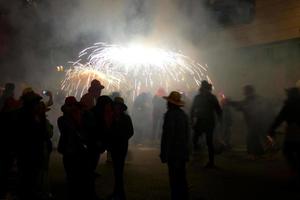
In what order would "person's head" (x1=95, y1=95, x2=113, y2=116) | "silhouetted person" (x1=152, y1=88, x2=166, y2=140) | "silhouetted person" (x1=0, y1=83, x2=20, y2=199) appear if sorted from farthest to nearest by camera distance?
"silhouetted person" (x1=152, y1=88, x2=166, y2=140) < "person's head" (x1=95, y1=95, x2=113, y2=116) < "silhouetted person" (x1=0, y1=83, x2=20, y2=199)

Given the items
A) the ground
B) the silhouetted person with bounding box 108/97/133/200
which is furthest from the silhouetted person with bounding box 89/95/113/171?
the ground

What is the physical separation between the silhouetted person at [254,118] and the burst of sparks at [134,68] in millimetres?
5980

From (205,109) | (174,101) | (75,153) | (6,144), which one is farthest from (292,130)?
(6,144)

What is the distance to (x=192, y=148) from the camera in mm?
12297

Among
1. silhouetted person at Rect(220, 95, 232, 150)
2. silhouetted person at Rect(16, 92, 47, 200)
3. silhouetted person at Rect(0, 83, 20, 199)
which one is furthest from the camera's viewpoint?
silhouetted person at Rect(220, 95, 232, 150)

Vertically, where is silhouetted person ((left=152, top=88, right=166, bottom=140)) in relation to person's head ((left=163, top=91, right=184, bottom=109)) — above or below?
above

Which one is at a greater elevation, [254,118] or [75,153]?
[254,118]

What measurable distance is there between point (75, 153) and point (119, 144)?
0.88 m

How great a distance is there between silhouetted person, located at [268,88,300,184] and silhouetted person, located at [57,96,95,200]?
11.5 feet

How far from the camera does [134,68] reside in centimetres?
1722

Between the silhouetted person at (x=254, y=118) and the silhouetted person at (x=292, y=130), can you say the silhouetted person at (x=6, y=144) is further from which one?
the silhouetted person at (x=254, y=118)

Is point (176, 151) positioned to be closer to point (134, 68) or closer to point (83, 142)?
point (83, 142)

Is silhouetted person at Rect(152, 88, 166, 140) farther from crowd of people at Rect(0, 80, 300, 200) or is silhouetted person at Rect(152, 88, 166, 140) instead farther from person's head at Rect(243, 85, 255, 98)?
crowd of people at Rect(0, 80, 300, 200)

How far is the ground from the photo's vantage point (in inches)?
310
